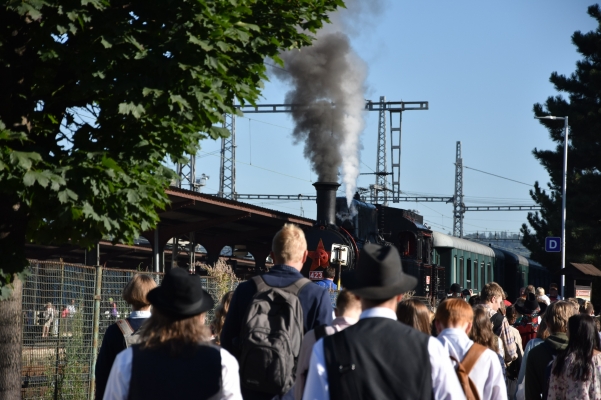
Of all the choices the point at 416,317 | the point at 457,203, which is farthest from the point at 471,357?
the point at 457,203

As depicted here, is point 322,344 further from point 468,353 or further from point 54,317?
point 54,317

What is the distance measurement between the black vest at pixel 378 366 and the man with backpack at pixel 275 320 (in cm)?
145

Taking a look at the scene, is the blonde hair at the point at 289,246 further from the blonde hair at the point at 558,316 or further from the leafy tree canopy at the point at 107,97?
the blonde hair at the point at 558,316

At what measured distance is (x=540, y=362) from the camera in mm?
6410

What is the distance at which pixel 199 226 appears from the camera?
868 inches

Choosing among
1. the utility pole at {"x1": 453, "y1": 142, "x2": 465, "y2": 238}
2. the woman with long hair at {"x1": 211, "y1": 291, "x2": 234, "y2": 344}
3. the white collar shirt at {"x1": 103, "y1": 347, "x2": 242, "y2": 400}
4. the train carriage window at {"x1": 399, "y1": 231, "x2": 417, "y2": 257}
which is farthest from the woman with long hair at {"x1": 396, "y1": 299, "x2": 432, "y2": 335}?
the utility pole at {"x1": 453, "y1": 142, "x2": 465, "y2": 238}

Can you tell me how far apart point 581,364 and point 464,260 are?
22.4 metres

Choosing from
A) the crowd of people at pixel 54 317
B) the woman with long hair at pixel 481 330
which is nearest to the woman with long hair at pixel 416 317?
the woman with long hair at pixel 481 330

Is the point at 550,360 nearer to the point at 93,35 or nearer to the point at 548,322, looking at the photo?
the point at 548,322

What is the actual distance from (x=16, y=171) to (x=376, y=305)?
12.3 ft

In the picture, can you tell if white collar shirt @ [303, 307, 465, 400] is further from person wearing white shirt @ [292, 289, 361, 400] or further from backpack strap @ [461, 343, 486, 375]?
backpack strap @ [461, 343, 486, 375]

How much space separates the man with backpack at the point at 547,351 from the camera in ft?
20.9

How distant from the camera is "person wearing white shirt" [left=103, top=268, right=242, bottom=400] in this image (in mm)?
3516

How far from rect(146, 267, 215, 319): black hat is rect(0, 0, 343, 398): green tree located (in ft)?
9.66
